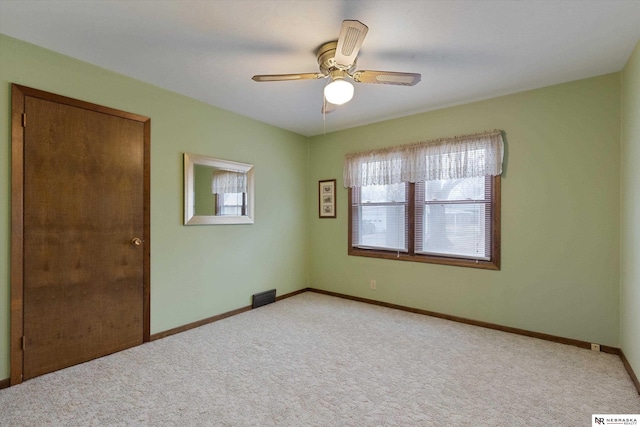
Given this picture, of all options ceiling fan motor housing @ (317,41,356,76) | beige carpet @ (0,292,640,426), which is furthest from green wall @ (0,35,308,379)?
ceiling fan motor housing @ (317,41,356,76)

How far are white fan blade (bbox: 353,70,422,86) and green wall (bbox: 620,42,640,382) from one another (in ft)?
5.24

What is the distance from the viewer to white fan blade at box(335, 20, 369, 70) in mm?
1612

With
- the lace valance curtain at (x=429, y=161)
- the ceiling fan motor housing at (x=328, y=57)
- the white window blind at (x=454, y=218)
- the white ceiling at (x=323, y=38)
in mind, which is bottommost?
the white window blind at (x=454, y=218)

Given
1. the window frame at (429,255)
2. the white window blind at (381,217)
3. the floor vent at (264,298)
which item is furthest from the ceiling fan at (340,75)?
the floor vent at (264,298)

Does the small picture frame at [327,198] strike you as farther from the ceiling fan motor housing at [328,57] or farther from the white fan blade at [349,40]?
the white fan blade at [349,40]

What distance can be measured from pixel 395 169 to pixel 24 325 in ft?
12.4

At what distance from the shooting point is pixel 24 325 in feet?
7.19

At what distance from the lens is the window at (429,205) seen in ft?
10.7

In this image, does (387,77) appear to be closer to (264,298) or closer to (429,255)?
(429,255)

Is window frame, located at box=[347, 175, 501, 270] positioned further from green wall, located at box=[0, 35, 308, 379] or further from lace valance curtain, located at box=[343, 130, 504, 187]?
green wall, located at box=[0, 35, 308, 379]

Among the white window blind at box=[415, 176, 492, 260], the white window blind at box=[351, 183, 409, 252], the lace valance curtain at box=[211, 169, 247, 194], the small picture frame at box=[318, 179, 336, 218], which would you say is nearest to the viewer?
the white window blind at box=[415, 176, 492, 260]

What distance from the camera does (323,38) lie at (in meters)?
2.12

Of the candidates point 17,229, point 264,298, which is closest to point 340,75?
point 17,229

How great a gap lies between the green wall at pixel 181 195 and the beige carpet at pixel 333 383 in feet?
1.73
